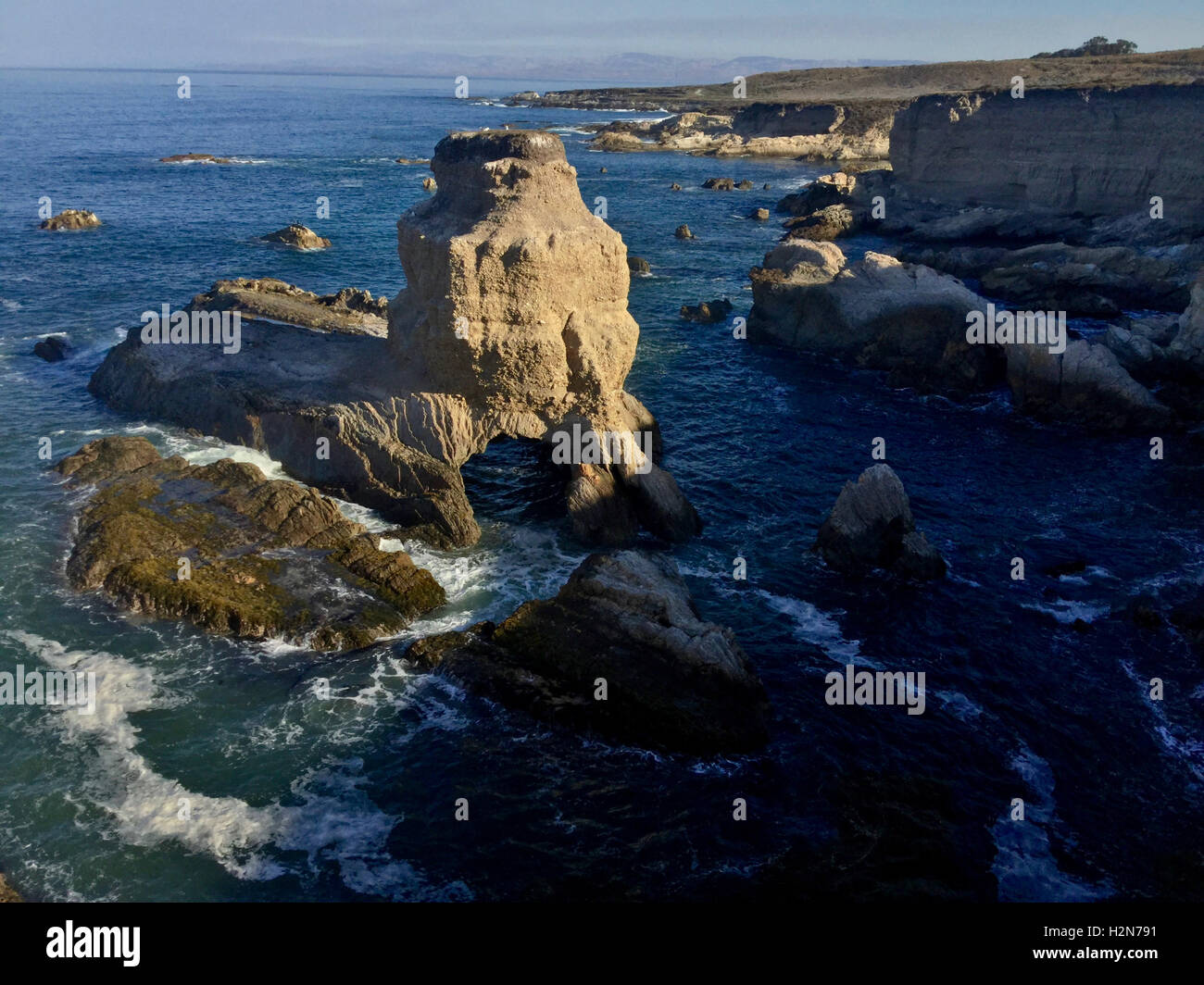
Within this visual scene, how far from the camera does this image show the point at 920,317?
4456 centimetres

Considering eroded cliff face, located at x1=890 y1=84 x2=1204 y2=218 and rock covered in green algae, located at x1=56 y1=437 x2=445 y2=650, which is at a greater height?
eroded cliff face, located at x1=890 y1=84 x2=1204 y2=218

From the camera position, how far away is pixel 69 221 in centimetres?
6762

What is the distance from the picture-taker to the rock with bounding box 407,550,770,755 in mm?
21203

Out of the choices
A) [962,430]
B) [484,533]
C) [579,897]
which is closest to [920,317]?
[962,430]

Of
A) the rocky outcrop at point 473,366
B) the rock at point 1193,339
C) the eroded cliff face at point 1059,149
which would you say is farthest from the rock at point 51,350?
the eroded cliff face at point 1059,149

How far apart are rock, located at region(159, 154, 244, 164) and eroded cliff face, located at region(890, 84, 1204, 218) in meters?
75.3

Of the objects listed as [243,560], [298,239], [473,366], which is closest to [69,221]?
[298,239]

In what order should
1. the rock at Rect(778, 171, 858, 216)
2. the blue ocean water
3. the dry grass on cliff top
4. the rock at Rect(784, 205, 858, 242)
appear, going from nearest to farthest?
the blue ocean water → the rock at Rect(784, 205, 858, 242) → the rock at Rect(778, 171, 858, 216) → the dry grass on cliff top

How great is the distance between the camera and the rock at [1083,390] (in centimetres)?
3828

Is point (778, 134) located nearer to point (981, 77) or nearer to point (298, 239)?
point (981, 77)

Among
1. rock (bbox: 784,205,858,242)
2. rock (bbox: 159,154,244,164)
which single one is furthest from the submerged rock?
rock (bbox: 159,154,244,164)

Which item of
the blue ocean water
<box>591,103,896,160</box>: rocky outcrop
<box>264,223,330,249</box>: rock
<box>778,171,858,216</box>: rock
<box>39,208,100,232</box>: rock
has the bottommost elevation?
the blue ocean water

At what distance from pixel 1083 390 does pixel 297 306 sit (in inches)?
1330

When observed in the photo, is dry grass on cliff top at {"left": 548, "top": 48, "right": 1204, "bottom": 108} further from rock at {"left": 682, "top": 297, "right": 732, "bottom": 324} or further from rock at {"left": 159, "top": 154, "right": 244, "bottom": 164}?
rock at {"left": 159, "top": 154, "right": 244, "bottom": 164}
